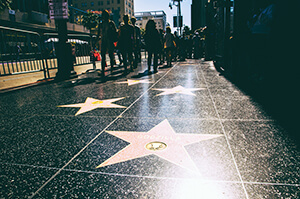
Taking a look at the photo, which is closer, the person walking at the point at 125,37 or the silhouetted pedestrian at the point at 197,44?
the person walking at the point at 125,37

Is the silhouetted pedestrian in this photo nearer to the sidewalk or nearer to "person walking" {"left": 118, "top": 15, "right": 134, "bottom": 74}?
"person walking" {"left": 118, "top": 15, "right": 134, "bottom": 74}

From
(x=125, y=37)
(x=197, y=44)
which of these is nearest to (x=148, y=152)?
(x=125, y=37)

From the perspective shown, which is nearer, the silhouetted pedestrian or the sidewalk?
the sidewalk

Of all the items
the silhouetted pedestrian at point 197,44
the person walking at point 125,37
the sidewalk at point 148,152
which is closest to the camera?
the sidewalk at point 148,152

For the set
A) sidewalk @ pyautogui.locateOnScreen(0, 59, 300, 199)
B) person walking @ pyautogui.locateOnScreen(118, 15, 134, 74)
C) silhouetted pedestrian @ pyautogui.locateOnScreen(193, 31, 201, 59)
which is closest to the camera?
sidewalk @ pyautogui.locateOnScreen(0, 59, 300, 199)

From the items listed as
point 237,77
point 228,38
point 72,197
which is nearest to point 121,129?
point 72,197

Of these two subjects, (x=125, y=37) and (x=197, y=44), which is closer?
(x=125, y=37)

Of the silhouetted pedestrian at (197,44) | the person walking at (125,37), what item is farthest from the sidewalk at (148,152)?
the silhouetted pedestrian at (197,44)

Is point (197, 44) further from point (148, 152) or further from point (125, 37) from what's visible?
point (148, 152)

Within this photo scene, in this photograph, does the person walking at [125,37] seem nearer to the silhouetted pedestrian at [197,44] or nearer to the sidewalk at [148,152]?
the sidewalk at [148,152]

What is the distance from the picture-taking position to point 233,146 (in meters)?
2.16

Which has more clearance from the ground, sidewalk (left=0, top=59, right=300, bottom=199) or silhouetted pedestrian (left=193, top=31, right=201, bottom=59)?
silhouetted pedestrian (left=193, top=31, right=201, bottom=59)

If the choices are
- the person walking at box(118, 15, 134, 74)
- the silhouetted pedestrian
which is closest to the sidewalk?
the person walking at box(118, 15, 134, 74)

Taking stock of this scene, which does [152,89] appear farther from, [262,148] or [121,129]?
[262,148]
